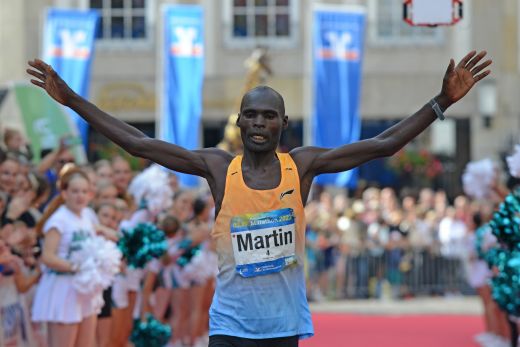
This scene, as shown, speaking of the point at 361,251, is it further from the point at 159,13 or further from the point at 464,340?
the point at 159,13

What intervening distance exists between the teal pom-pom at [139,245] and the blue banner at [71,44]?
10634mm

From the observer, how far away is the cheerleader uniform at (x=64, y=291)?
9398 millimetres

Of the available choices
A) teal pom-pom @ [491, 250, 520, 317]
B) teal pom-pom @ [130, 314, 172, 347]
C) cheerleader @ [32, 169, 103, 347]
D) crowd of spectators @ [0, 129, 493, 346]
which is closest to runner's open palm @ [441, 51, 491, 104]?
teal pom-pom @ [491, 250, 520, 317]

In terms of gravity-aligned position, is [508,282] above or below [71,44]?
below

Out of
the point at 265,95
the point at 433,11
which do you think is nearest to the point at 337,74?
the point at 433,11

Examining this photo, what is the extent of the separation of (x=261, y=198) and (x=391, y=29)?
25.1m

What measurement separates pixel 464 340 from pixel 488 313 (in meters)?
0.58

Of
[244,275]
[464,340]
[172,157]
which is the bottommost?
[464,340]

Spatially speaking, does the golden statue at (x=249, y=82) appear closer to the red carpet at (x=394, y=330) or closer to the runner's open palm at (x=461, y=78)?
the red carpet at (x=394, y=330)

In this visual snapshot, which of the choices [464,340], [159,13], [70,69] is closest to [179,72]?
[70,69]

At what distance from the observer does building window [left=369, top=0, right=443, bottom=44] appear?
101ft

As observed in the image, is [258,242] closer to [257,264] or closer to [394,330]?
[257,264]

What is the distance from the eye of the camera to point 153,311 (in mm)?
12977

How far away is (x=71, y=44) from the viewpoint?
21984 millimetres
